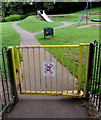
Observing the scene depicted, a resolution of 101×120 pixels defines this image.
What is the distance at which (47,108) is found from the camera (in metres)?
3.24

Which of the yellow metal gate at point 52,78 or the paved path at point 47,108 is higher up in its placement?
the yellow metal gate at point 52,78

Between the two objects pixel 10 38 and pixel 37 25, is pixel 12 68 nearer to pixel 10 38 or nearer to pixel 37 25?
pixel 10 38

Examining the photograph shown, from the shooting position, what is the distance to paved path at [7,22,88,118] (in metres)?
3.03

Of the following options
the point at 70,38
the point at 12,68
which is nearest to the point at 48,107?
the point at 12,68

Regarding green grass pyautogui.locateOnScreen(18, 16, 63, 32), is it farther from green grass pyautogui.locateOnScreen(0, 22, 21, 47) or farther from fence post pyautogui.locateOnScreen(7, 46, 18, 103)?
fence post pyautogui.locateOnScreen(7, 46, 18, 103)

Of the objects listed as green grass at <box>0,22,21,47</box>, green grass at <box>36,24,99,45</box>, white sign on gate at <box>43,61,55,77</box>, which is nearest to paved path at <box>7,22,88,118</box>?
white sign on gate at <box>43,61,55,77</box>

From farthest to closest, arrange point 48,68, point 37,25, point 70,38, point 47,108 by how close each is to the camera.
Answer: point 37,25
point 70,38
point 48,68
point 47,108

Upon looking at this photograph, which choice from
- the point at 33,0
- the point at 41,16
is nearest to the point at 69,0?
the point at 33,0

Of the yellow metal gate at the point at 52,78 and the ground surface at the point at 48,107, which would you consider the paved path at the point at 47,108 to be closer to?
the ground surface at the point at 48,107

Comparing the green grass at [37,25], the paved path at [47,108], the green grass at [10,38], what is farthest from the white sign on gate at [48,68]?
the green grass at [37,25]

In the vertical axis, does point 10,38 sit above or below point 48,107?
above

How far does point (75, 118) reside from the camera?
2.93 meters

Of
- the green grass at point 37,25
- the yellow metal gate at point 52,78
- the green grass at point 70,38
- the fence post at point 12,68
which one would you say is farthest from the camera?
the green grass at point 37,25

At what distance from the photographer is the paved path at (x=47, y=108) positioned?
303 centimetres
